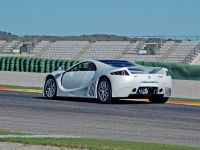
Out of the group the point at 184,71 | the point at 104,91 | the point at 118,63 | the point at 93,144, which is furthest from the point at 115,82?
the point at 93,144

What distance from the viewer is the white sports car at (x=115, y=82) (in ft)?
69.5

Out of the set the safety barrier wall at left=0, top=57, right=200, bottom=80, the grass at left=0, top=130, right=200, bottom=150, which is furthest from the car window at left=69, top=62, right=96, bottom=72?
the grass at left=0, top=130, right=200, bottom=150

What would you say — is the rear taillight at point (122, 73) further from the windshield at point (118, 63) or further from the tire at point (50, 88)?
the tire at point (50, 88)

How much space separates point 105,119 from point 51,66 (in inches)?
709

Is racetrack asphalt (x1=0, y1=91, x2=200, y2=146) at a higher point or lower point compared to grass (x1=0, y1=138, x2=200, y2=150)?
higher

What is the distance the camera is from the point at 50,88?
77.0 ft

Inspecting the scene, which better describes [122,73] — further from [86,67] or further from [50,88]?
[50,88]

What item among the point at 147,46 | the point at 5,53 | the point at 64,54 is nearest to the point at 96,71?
the point at 147,46

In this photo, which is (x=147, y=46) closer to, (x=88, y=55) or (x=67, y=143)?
(x=88, y=55)

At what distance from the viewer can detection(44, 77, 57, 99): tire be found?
2331 centimetres

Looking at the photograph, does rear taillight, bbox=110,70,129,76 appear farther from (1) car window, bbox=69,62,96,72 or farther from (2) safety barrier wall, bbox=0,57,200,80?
(2) safety barrier wall, bbox=0,57,200,80

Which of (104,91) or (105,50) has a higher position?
(105,50)

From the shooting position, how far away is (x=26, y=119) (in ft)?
53.5

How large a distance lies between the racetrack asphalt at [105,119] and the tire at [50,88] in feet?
2.42
